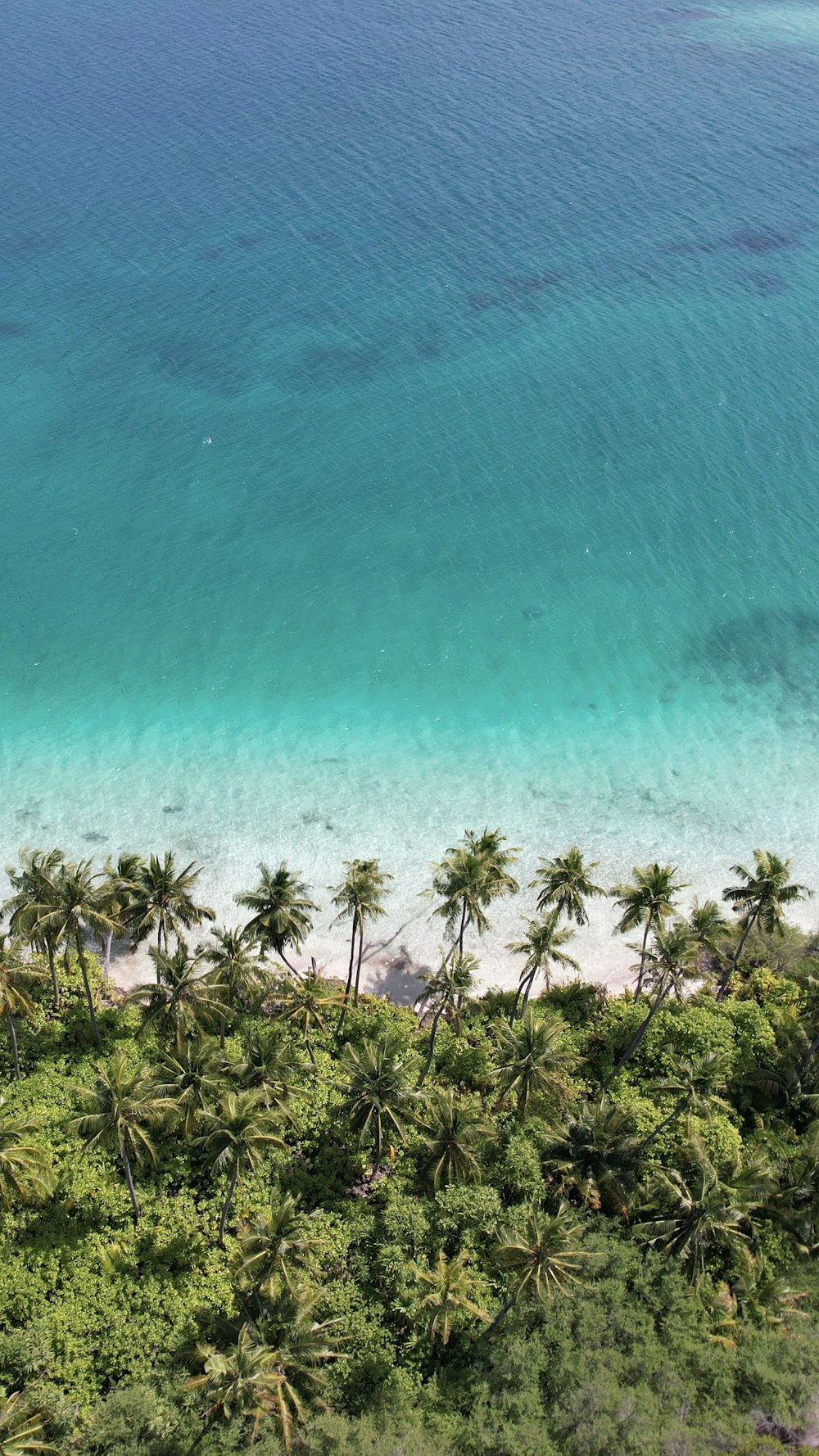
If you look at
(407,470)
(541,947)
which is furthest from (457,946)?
(407,470)

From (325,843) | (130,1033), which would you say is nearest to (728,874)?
(325,843)

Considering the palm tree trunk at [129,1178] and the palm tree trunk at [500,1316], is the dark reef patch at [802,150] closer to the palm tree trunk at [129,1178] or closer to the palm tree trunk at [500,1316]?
the palm tree trunk at [500,1316]

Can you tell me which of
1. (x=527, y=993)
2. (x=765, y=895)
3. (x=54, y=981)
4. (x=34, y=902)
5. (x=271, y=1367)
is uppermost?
(x=765, y=895)

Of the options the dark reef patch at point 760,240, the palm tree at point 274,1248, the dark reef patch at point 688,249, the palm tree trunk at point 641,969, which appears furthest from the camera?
the dark reef patch at point 760,240

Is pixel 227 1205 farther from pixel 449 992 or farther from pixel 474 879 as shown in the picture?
pixel 474 879

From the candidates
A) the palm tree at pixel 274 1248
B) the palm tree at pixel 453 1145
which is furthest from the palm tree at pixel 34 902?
the palm tree at pixel 453 1145
